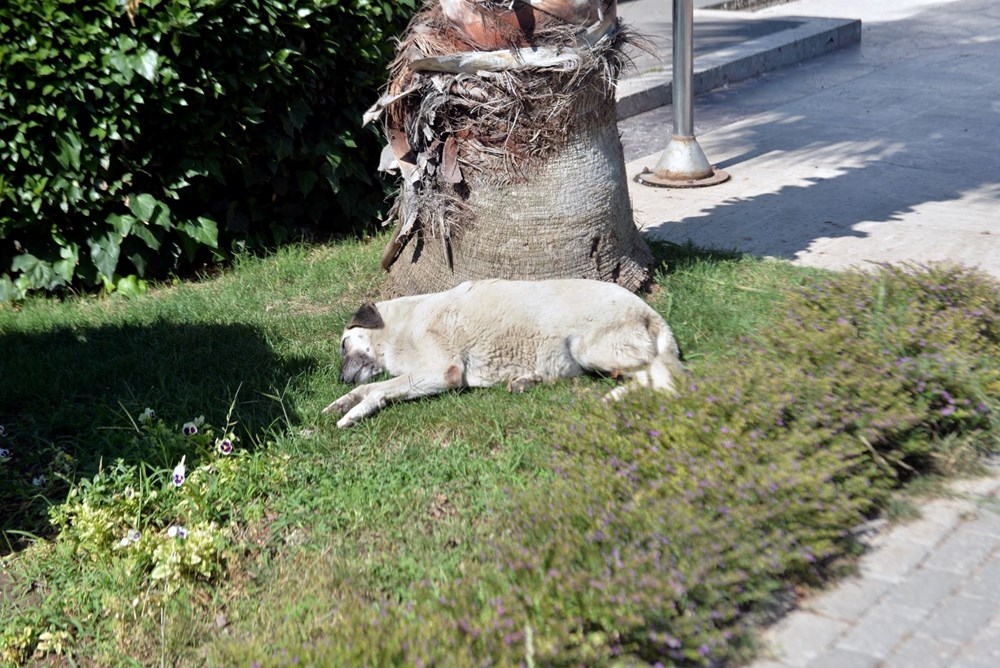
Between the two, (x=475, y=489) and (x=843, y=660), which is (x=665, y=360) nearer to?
(x=475, y=489)

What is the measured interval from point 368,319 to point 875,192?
4641 mm

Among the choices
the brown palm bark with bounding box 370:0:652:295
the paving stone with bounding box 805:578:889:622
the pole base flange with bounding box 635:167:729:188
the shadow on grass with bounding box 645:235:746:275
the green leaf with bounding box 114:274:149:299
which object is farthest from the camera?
the pole base flange with bounding box 635:167:729:188

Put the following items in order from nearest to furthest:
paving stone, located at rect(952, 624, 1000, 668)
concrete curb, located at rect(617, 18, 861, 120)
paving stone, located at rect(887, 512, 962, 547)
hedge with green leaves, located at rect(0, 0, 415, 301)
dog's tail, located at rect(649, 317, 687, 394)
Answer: paving stone, located at rect(952, 624, 1000, 668) → paving stone, located at rect(887, 512, 962, 547) → dog's tail, located at rect(649, 317, 687, 394) → hedge with green leaves, located at rect(0, 0, 415, 301) → concrete curb, located at rect(617, 18, 861, 120)

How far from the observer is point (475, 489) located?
4.07 metres

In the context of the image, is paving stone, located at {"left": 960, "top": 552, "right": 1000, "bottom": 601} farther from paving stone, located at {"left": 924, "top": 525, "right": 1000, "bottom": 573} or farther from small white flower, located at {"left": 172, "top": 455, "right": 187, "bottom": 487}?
small white flower, located at {"left": 172, "top": 455, "right": 187, "bottom": 487}

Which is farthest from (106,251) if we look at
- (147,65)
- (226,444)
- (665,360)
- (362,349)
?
(665,360)

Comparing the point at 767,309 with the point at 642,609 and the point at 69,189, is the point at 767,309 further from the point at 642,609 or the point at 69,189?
the point at 69,189

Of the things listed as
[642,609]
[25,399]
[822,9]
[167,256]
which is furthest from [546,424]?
[822,9]

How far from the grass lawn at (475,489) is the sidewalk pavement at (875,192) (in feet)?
0.74

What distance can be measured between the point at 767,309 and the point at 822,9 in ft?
43.8

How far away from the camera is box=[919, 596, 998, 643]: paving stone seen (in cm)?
320

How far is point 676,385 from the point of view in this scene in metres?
4.19

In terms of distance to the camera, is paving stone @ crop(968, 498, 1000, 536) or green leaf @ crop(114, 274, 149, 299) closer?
paving stone @ crop(968, 498, 1000, 536)

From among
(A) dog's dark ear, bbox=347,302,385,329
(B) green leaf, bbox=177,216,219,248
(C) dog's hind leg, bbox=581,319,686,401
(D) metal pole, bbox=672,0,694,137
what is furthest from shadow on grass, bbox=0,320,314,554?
(D) metal pole, bbox=672,0,694,137
